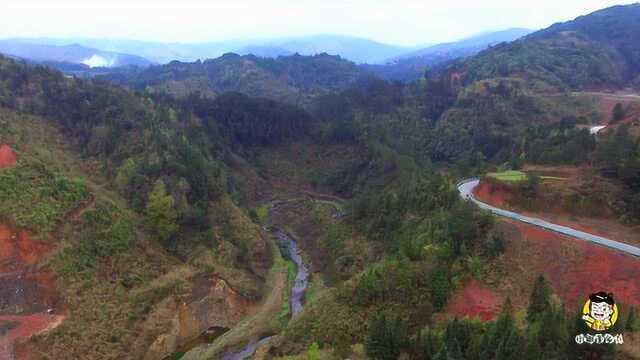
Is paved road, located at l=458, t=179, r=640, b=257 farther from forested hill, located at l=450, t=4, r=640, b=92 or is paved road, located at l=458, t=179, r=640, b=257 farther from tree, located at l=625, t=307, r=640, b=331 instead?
forested hill, located at l=450, t=4, r=640, b=92

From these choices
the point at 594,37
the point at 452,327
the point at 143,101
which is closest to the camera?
the point at 452,327

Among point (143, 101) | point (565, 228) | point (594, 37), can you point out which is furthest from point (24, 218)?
point (594, 37)

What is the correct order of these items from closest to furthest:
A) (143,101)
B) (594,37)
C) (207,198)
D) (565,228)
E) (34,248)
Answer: (565,228)
(34,248)
(207,198)
(143,101)
(594,37)

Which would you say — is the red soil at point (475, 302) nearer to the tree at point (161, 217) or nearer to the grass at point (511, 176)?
the grass at point (511, 176)

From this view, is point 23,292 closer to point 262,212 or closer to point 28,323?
point 28,323

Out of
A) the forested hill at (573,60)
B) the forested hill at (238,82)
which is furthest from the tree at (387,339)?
the forested hill at (238,82)

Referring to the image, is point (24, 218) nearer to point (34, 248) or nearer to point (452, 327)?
point (34, 248)
